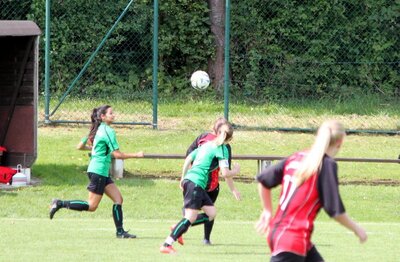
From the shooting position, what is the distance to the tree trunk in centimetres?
2269

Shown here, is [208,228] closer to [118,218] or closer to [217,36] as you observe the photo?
[118,218]

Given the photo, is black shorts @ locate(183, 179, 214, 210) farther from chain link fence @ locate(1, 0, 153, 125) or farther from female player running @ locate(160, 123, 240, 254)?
chain link fence @ locate(1, 0, 153, 125)

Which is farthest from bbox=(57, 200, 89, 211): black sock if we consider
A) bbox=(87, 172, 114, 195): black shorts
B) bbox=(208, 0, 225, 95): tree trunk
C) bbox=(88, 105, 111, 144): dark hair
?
bbox=(208, 0, 225, 95): tree trunk

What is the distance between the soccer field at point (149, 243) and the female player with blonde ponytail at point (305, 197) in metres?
3.44

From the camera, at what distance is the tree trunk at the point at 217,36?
2269 centimetres

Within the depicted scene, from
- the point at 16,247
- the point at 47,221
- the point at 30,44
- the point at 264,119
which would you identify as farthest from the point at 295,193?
the point at 264,119

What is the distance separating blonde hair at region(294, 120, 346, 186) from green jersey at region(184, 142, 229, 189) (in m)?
4.48

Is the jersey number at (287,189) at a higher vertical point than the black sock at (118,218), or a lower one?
higher

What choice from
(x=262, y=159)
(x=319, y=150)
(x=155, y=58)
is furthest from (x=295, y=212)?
(x=155, y=58)

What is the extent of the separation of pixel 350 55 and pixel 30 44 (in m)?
7.36

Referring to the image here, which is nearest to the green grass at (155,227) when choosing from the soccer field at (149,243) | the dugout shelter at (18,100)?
the soccer field at (149,243)

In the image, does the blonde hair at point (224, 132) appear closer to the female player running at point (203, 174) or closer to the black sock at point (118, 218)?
the female player running at point (203, 174)

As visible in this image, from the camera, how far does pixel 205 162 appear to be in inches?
446

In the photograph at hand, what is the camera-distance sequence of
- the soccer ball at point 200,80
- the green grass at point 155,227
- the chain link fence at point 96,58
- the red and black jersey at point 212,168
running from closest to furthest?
the green grass at point 155,227, the red and black jersey at point 212,168, the soccer ball at point 200,80, the chain link fence at point 96,58
